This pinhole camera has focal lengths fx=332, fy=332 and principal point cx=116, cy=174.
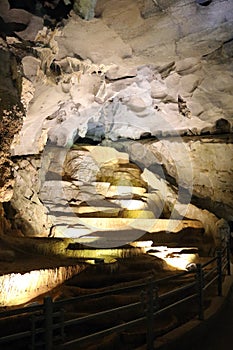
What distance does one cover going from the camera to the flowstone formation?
320 inches

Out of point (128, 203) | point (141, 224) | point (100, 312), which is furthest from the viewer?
point (128, 203)

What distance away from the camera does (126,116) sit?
608 inches

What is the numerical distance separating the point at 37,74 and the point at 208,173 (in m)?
8.42

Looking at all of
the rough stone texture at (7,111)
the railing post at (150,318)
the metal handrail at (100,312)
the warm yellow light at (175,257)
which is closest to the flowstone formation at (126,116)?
the rough stone texture at (7,111)

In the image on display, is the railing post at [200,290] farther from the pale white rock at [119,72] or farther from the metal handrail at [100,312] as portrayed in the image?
the pale white rock at [119,72]

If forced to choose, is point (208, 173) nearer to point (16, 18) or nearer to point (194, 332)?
point (16, 18)

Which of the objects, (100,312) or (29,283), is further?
(29,283)

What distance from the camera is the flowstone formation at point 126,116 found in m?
8.12

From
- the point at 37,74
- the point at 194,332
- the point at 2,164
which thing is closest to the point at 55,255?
the point at 2,164

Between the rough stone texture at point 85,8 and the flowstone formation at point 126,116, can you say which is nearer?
the rough stone texture at point 85,8

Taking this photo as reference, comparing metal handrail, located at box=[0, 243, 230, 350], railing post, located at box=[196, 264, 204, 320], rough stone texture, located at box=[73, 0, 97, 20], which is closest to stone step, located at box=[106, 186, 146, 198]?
rough stone texture, located at box=[73, 0, 97, 20]

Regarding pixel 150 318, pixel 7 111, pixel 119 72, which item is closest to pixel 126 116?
pixel 119 72

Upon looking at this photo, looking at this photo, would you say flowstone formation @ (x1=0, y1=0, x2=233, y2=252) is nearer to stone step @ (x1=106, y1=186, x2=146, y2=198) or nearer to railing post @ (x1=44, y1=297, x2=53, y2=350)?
stone step @ (x1=106, y1=186, x2=146, y2=198)

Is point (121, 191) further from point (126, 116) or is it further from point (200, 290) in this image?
point (200, 290)
